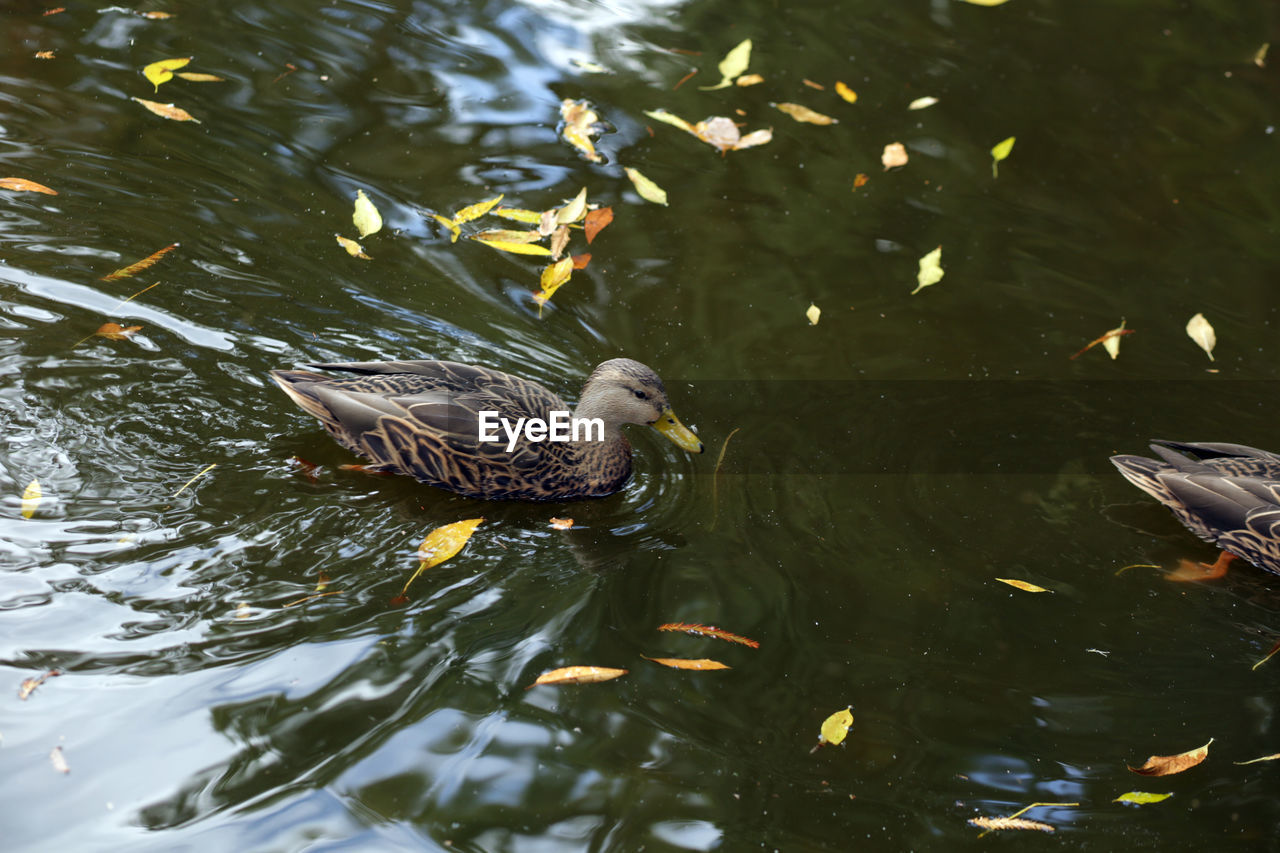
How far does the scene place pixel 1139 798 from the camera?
3.76 metres

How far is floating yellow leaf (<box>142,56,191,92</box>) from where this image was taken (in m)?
6.88

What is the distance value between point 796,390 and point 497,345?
61.8 inches

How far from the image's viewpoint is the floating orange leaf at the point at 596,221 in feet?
20.8

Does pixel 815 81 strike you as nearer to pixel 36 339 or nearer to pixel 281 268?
pixel 281 268

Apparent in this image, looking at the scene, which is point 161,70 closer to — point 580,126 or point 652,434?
point 580,126

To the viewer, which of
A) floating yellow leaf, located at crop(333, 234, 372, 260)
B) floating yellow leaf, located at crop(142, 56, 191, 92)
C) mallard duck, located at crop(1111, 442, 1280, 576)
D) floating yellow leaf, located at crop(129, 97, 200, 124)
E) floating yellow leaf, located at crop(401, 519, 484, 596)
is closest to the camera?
floating yellow leaf, located at crop(401, 519, 484, 596)

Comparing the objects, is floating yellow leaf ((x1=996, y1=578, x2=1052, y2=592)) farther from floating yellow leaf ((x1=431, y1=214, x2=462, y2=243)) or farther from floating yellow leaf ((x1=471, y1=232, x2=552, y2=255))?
floating yellow leaf ((x1=431, y1=214, x2=462, y2=243))

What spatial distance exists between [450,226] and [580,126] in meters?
1.39

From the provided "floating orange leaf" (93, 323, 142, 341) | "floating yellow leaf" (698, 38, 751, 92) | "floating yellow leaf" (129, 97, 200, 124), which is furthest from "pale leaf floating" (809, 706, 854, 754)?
"floating yellow leaf" (129, 97, 200, 124)

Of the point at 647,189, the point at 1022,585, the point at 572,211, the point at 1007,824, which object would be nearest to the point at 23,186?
the point at 572,211

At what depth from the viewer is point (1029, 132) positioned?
7594 millimetres

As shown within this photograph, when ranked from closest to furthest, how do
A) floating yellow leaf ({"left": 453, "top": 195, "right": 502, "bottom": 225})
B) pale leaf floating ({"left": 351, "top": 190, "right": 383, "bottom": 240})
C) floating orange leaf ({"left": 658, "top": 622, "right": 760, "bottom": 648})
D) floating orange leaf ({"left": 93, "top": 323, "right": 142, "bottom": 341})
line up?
floating orange leaf ({"left": 658, "top": 622, "right": 760, "bottom": 648}), floating orange leaf ({"left": 93, "top": 323, "right": 142, "bottom": 341}), pale leaf floating ({"left": 351, "top": 190, "right": 383, "bottom": 240}), floating yellow leaf ({"left": 453, "top": 195, "right": 502, "bottom": 225})

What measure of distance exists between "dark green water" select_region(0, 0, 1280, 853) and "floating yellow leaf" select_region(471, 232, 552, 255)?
0.78 feet

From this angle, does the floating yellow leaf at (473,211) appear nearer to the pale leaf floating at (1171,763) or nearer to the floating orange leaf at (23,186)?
the floating orange leaf at (23,186)
